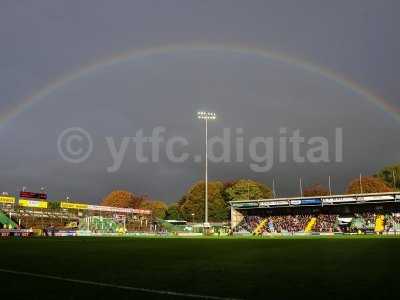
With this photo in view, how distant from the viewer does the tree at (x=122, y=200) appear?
18423cm

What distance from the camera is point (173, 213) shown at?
170250mm

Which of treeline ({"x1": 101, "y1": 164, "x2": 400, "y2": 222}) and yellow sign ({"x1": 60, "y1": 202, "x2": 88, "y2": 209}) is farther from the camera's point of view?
treeline ({"x1": 101, "y1": 164, "x2": 400, "y2": 222})

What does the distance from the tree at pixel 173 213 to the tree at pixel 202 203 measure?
20.6ft

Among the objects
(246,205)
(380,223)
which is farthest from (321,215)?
(246,205)

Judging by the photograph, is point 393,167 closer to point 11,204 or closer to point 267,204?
point 267,204

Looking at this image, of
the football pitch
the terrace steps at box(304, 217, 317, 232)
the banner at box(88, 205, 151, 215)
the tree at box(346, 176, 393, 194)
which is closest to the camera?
the football pitch

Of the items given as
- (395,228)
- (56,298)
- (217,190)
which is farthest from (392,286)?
(217,190)

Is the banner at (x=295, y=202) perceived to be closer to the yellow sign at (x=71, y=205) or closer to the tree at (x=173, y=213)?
the yellow sign at (x=71, y=205)

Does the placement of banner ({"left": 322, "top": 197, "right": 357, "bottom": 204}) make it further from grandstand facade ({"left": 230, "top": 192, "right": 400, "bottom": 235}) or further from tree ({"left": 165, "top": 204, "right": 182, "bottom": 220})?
tree ({"left": 165, "top": 204, "right": 182, "bottom": 220})

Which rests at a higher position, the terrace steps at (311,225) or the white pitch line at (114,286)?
the white pitch line at (114,286)

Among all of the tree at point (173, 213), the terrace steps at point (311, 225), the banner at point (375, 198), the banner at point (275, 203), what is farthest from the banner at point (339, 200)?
the tree at point (173, 213)

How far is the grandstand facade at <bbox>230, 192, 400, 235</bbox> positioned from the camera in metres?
91.0

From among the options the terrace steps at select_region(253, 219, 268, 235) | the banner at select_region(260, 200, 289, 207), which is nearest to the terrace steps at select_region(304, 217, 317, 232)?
the banner at select_region(260, 200, 289, 207)

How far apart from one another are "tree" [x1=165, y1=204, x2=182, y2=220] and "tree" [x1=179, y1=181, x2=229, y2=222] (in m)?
6.27
